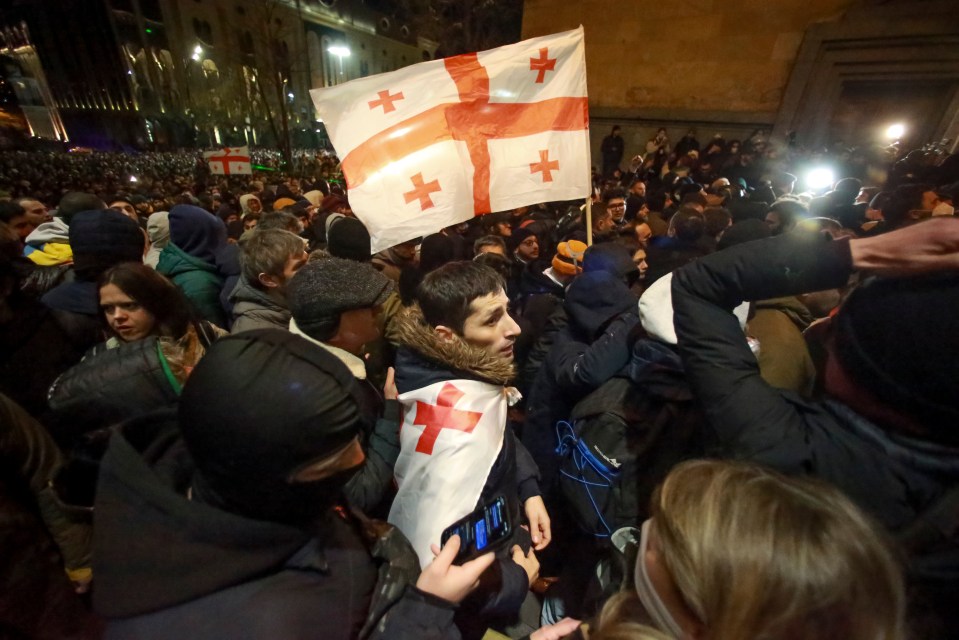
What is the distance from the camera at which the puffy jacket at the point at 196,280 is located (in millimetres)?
3410

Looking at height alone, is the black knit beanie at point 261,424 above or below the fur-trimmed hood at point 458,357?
above

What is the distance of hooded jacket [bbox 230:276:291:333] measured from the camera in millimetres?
2684

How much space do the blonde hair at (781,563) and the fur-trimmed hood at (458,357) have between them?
1.04 meters

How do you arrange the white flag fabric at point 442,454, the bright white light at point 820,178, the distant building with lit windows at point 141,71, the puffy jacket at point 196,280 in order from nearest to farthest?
the white flag fabric at point 442,454 < the puffy jacket at point 196,280 < the bright white light at point 820,178 < the distant building with lit windows at point 141,71

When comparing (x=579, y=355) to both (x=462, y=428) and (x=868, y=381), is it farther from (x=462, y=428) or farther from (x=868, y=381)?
(x=868, y=381)

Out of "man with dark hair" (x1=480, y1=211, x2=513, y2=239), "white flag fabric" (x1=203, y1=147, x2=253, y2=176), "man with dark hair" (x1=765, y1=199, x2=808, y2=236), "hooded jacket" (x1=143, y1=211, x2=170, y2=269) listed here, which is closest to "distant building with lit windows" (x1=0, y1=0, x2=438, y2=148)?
"white flag fabric" (x1=203, y1=147, x2=253, y2=176)

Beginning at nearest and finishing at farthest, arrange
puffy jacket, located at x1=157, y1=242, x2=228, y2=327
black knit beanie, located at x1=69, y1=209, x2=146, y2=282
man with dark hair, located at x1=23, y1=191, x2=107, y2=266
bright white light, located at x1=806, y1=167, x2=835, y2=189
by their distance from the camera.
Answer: black knit beanie, located at x1=69, y1=209, x2=146, y2=282 → puffy jacket, located at x1=157, y1=242, x2=228, y2=327 → man with dark hair, located at x1=23, y1=191, x2=107, y2=266 → bright white light, located at x1=806, y1=167, x2=835, y2=189

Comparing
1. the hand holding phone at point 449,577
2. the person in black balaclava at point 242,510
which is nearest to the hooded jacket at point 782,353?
the hand holding phone at point 449,577

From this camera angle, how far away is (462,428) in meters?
1.68

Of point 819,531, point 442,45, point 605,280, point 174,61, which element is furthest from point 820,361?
point 174,61

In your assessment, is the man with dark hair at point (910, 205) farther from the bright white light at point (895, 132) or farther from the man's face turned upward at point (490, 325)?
the bright white light at point (895, 132)

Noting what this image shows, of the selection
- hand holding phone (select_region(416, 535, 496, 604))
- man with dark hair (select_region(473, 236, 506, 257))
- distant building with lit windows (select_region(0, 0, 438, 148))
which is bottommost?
hand holding phone (select_region(416, 535, 496, 604))

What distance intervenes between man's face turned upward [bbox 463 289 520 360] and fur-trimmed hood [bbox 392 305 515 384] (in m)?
0.17

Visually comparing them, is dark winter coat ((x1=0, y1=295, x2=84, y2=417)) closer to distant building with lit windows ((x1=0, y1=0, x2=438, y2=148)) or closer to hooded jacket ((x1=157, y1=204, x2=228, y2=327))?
hooded jacket ((x1=157, y1=204, x2=228, y2=327))
